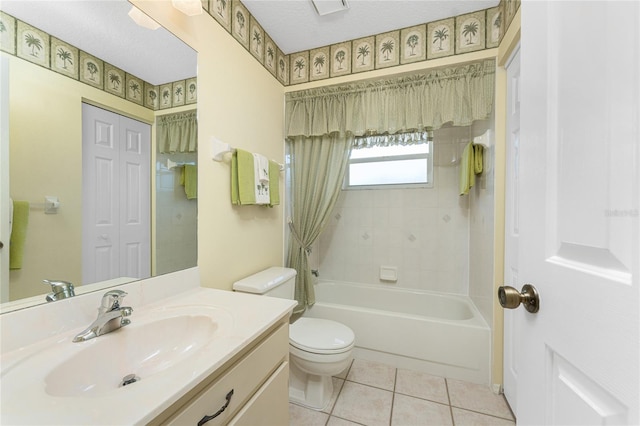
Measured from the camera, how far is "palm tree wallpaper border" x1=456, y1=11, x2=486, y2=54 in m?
1.62

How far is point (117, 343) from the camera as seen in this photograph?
76 centimetres

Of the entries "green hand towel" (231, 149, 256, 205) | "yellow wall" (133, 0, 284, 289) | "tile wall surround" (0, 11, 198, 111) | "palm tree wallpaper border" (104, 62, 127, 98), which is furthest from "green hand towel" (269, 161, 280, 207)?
"palm tree wallpaper border" (104, 62, 127, 98)

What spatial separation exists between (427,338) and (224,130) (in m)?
1.96

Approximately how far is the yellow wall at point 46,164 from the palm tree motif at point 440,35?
2.02 metres

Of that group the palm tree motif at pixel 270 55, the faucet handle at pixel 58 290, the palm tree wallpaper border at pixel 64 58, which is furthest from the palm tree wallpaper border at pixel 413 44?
the faucet handle at pixel 58 290

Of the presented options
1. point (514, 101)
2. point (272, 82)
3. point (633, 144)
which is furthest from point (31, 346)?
point (514, 101)

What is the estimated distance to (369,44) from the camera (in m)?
1.87

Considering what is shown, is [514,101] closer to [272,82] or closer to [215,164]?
[272,82]

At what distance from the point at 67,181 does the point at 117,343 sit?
21.7 inches

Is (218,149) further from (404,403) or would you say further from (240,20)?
(404,403)

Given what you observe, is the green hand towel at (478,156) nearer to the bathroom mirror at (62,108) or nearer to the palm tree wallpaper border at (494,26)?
the palm tree wallpaper border at (494,26)

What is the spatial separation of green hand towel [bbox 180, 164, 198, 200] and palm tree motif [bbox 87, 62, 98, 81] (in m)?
0.45

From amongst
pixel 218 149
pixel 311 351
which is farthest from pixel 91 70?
pixel 311 351

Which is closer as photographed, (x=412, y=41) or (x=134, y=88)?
(x=134, y=88)
